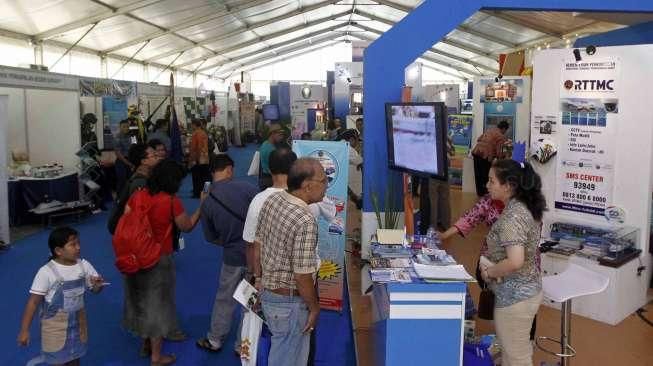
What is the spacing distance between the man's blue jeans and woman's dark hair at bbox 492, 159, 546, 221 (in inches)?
42.1

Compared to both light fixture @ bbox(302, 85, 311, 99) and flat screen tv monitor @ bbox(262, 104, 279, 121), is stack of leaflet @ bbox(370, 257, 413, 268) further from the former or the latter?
flat screen tv monitor @ bbox(262, 104, 279, 121)

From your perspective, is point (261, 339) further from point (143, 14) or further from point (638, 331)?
point (143, 14)

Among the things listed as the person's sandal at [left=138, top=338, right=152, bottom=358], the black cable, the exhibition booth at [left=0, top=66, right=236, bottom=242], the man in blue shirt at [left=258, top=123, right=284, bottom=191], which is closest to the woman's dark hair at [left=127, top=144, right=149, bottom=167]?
the person's sandal at [left=138, top=338, right=152, bottom=358]

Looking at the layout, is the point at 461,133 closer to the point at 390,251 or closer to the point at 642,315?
the point at 642,315

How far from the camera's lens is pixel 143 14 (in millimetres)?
11742

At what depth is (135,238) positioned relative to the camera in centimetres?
312

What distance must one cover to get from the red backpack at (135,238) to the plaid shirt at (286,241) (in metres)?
1.09

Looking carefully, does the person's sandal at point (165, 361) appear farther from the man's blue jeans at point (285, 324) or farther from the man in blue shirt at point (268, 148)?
the man in blue shirt at point (268, 148)

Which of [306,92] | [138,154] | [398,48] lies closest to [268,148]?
[138,154]

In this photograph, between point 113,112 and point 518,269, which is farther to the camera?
point 113,112

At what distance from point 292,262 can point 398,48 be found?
203cm

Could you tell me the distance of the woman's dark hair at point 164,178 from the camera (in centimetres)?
318

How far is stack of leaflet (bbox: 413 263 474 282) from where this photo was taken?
7.84 ft

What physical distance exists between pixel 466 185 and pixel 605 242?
5968 millimetres
